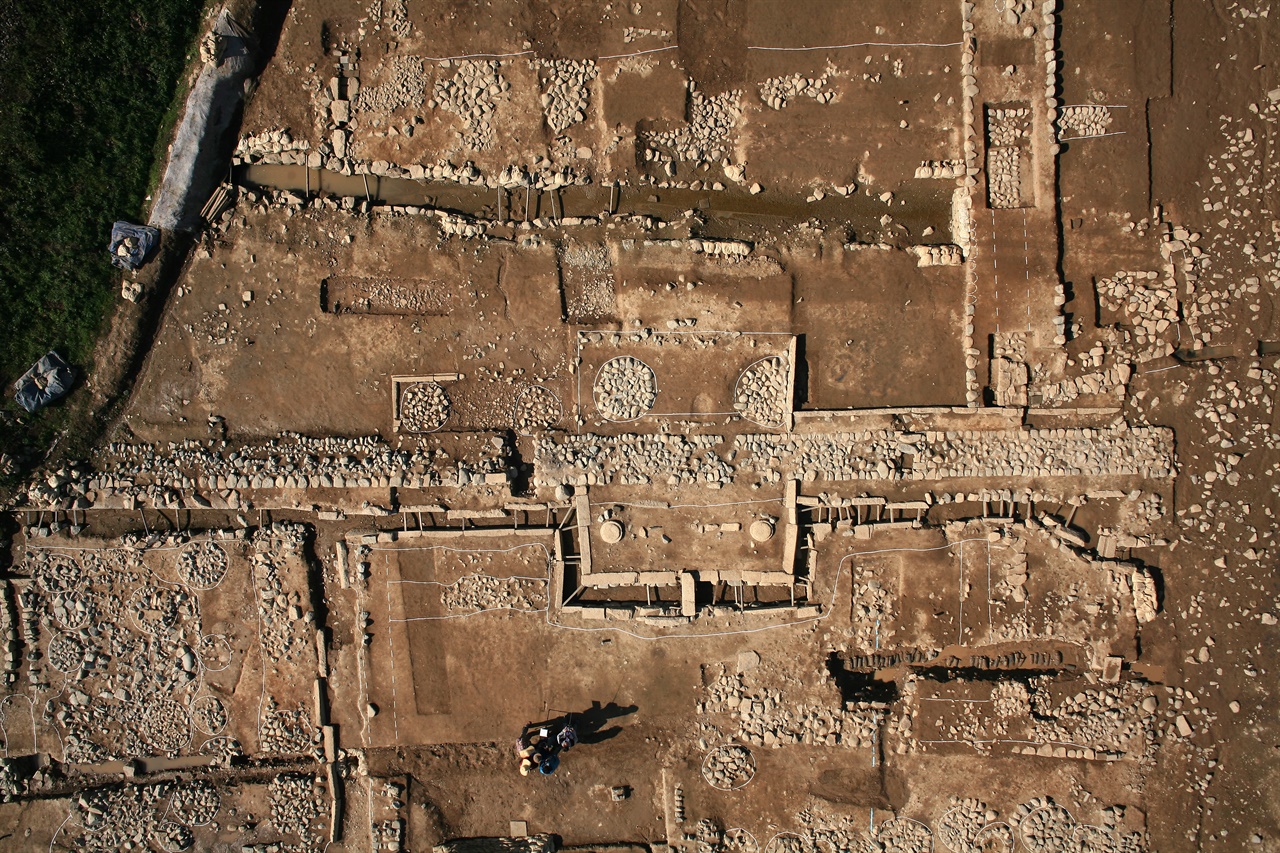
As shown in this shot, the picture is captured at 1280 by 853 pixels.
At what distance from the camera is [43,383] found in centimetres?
1149

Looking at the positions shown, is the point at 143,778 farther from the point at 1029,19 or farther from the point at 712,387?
the point at 1029,19

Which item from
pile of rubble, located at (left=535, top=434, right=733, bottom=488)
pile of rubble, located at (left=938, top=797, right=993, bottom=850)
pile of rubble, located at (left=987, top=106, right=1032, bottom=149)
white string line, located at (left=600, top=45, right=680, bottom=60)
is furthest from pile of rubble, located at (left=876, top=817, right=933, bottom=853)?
white string line, located at (left=600, top=45, right=680, bottom=60)

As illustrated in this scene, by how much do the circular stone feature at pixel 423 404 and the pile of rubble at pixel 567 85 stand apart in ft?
17.1

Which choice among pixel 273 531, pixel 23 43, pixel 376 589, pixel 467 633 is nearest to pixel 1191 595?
pixel 467 633

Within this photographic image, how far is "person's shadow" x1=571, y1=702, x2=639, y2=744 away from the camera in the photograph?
11.8 m

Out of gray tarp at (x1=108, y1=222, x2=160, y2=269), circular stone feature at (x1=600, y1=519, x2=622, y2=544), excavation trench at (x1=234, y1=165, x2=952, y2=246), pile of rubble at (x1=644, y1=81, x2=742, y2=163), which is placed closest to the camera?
gray tarp at (x1=108, y1=222, x2=160, y2=269)

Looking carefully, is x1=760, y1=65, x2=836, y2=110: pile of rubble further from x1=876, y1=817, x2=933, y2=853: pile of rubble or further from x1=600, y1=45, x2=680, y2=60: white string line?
x1=876, y1=817, x2=933, y2=853: pile of rubble

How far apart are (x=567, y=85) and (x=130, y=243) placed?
803 centimetres

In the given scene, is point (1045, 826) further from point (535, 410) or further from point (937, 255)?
point (535, 410)

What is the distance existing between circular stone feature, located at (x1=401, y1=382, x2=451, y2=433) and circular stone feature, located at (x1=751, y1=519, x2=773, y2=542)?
5.79 meters

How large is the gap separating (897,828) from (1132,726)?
4.53m

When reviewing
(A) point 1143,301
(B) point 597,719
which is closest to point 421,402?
(B) point 597,719

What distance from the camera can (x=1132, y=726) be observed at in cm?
1173

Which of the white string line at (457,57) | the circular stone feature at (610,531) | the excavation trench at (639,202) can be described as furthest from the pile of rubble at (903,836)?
the white string line at (457,57)
